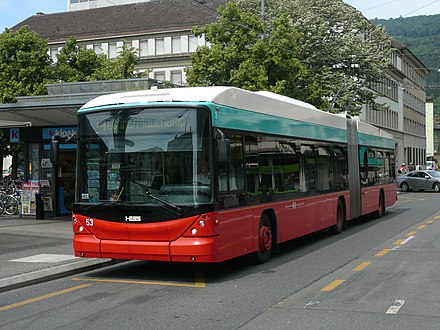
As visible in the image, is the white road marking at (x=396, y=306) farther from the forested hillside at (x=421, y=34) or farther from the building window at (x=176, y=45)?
the building window at (x=176, y=45)

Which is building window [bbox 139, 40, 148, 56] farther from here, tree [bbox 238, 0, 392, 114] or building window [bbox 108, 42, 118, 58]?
tree [bbox 238, 0, 392, 114]

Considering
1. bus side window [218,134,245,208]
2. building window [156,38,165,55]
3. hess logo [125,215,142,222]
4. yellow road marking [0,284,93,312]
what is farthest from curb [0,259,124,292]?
building window [156,38,165,55]

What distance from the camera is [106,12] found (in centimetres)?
7731

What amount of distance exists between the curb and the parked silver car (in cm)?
3682

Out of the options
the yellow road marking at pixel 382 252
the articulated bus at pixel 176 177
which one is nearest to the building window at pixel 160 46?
the yellow road marking at pixel 382 252

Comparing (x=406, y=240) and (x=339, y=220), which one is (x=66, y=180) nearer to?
(x=339, y=220)

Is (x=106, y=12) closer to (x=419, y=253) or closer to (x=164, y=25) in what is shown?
(x=164, y=25)

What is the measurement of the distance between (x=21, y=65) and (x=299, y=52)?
2201 cm

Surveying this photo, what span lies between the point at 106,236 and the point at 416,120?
100 m

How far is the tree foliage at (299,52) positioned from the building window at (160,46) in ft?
87.0

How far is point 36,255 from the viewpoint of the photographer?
12391 mm

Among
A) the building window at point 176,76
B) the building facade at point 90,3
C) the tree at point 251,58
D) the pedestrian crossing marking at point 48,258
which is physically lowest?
→ the pedestrian crossing marking at point 48,258

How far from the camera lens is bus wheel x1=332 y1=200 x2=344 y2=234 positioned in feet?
54.9

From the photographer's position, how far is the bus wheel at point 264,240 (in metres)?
11.3
